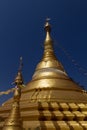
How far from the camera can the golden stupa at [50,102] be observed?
42.3 ft

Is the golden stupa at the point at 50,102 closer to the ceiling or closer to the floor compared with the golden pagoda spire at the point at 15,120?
closer to the ceiling

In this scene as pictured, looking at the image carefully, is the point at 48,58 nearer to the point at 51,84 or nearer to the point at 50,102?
the point at 51,84

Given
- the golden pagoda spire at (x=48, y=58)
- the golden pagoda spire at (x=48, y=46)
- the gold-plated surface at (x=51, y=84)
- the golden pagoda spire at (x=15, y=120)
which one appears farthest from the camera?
the golden pagoda spire at (x=48, y=46)

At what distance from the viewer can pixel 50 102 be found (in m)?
15.5

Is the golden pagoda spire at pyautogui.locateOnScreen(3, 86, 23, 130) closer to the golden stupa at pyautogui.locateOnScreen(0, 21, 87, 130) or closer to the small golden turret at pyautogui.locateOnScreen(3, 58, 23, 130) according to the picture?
the small golden turret at pyautogui.locateOnScreen(3, 58, 23, 130)

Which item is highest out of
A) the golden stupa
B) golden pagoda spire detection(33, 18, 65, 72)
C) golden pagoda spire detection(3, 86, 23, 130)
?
golden pagoda spire detection(33, 18, 65, 72)

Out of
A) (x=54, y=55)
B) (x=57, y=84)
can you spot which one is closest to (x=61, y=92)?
(x=57, y=84)

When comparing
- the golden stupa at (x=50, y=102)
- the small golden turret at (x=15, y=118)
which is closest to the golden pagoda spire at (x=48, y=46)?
the golden stupa at (x=50, y=102)

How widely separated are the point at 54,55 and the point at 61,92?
615cm

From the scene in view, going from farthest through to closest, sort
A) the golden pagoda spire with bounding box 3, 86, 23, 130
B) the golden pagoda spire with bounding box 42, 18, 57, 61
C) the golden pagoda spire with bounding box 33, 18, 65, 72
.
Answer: the golden pagoda spire with bounding box 42, 18, 57, 61 < the golden pagoda spire with bounding box 33, 18, 65, 72 < the golden pagoda spire with bounding box 3, 86, 23, 130

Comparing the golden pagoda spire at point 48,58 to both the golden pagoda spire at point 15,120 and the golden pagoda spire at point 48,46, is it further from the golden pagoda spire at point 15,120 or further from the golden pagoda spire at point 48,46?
the golden pagoda spire at point 15,120

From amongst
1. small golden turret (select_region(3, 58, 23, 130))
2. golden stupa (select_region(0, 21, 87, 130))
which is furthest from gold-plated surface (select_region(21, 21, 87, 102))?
small golden turret (select_region(3, 58, 23, 130))

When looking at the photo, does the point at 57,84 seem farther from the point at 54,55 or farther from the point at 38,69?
the point at 54,55

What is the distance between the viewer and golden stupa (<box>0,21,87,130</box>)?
42.3 ft
